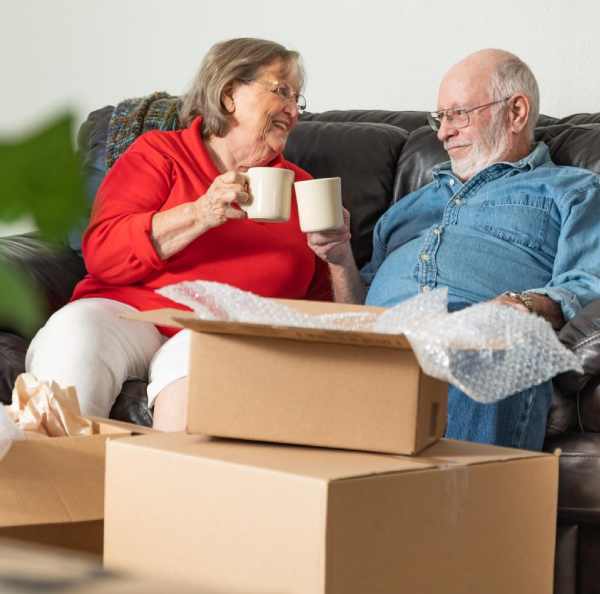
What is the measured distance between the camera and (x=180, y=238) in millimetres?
2180

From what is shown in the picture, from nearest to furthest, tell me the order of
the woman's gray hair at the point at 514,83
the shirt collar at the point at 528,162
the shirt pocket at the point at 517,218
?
the shirt pocket at the point at 517,218, the shirt collar at the point at 528,162, the woman's gray hair at the point at 514,83

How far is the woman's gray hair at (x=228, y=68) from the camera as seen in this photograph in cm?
241

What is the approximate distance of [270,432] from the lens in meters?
1.20

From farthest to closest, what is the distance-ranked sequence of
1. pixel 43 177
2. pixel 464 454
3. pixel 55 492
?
pixel 55 492
pixel 464 454
pixel 43 177

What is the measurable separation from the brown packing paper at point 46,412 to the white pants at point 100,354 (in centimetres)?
41

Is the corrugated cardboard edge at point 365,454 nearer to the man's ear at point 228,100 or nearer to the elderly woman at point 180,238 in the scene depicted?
the elderly woman at point 180,238

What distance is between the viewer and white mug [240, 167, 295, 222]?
1938mm

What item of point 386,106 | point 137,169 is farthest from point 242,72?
point 386,106

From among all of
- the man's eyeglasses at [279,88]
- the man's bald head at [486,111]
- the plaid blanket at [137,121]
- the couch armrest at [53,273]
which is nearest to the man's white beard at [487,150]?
the man's bald head at [486,111]

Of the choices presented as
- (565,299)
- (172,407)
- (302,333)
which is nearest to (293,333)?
(302,333)

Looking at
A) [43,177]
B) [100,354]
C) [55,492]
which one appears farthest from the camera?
[100,354]

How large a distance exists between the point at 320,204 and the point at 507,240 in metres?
0.48

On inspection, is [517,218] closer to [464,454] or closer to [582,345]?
[582,345]

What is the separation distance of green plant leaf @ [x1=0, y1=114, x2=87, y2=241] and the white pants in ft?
5.64
